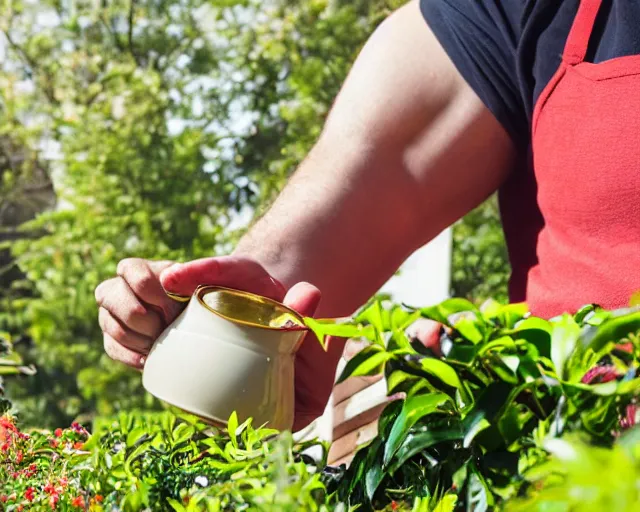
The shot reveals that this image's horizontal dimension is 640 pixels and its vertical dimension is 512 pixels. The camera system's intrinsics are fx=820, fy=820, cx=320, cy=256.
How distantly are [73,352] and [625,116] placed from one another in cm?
322

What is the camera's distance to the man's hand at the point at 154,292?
2.80 feet

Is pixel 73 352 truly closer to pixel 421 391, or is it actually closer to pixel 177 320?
pixel 177 320

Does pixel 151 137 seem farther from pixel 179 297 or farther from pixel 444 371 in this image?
pixel 444 371

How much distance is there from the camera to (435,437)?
1.64ft

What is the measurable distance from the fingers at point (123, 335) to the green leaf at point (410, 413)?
1.52 ft

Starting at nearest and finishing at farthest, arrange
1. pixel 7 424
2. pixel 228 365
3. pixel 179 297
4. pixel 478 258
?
pixel 7 424, pixel 228 365, pixel 179 297, pixel 478 258

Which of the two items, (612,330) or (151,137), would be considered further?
(151,137)

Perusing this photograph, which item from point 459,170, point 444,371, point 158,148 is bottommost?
point 158,148

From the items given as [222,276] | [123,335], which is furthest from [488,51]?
[123,335]

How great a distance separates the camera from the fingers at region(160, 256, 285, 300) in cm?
85

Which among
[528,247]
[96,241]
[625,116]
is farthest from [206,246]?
[625,116]

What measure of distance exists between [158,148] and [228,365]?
3.31 m

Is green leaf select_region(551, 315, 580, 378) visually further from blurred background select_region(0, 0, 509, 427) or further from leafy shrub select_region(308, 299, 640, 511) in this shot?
blurred background select_region(0, 0, 509, 427)

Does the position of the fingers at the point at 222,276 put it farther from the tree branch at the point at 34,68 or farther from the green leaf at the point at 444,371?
the tree branch at the point at 34,68
